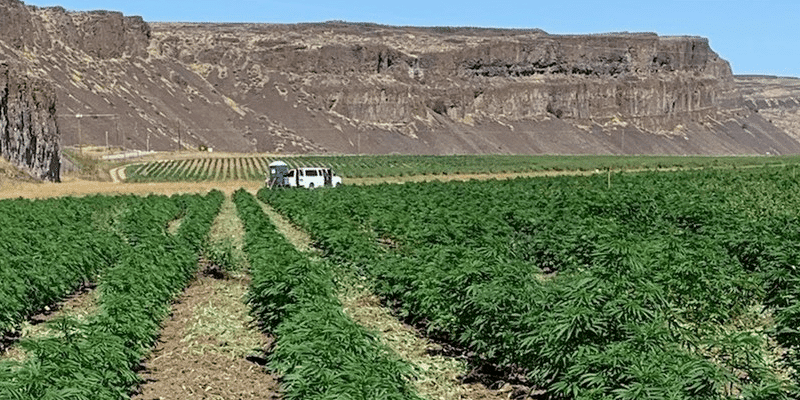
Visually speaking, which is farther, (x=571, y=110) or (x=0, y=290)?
(x=571, y=110)

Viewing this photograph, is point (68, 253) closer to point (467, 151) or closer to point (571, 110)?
point (467, 151)

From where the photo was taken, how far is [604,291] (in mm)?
9984

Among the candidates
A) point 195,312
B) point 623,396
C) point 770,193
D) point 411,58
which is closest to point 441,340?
point 195,312

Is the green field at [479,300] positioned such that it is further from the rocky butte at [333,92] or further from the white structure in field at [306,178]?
the rocky butte at [333,92]

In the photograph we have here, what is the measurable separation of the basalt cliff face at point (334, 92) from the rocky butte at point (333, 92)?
0.91 ft

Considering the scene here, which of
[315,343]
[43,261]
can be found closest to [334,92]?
[43,261]

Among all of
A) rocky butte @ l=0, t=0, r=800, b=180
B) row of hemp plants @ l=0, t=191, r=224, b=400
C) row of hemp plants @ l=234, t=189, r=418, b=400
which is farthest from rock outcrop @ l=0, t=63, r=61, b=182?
row of hemp plants @ l=234, t=189, r=418, b=400

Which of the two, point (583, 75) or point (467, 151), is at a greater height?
point (583, 75)

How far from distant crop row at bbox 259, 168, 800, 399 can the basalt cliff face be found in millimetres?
88134

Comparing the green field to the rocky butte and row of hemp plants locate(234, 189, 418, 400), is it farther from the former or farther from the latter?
the rocky butte

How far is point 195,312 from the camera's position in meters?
15.6

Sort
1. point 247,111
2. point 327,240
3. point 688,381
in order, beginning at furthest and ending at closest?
point 247,111, point 327,240, point 688,381

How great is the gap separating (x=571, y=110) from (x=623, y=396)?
181 m

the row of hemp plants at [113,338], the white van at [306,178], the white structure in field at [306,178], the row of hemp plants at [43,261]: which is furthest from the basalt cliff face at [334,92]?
the row of hemp plants at [113,338]
